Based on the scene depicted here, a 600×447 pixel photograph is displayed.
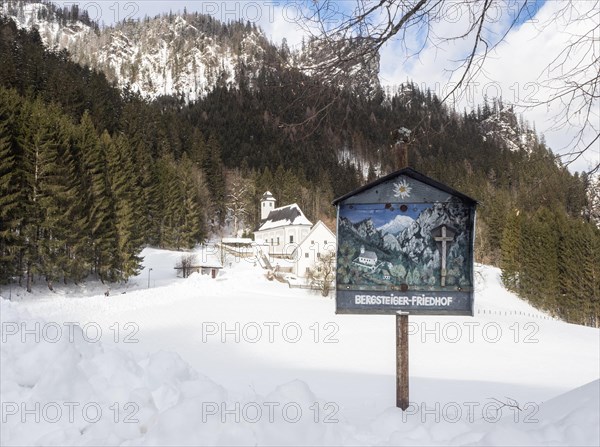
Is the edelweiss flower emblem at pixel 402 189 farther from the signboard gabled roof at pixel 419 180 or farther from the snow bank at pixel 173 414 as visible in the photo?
the snow bank at pixel 173 414

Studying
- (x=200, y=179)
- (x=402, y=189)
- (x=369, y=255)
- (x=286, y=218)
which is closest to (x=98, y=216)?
(x=286, y=218)

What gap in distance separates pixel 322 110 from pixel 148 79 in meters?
203

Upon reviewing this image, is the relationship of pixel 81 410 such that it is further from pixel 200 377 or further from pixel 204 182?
pixel 204 182

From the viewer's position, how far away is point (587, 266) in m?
42.7

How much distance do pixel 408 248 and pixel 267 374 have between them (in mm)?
8771

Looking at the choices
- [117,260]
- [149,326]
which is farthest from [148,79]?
[149,326]

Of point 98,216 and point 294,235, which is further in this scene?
point 294,235

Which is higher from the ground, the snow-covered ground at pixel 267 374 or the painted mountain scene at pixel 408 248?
the painted mountain scene at pixel 408 248

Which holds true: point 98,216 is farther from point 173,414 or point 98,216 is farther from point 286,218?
point 173,414

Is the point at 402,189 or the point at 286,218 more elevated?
the point at 286,218

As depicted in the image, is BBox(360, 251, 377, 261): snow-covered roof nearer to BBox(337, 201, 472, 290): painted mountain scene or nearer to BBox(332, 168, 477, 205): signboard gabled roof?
BBox(337, 201, 472, 290): painted mountain scene

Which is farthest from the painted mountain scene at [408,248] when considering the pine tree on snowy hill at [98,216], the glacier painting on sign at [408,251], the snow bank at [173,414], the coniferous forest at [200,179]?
the pine tree on snowy hill at [98,216]

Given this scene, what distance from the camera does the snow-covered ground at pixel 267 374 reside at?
9.62 ft

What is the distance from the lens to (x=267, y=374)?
11211 millimetres
